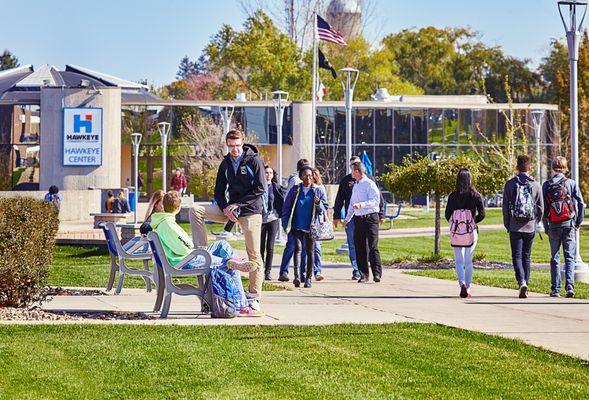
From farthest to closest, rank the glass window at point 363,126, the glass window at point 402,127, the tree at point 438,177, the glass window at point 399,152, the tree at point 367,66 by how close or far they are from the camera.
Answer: the tree at point 367,66 → the glass window at point 399,152 → the glass window at point 402,127 → the glass window at point 363,126 → the tree at point 438,177

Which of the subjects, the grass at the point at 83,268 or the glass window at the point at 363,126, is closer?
the grass at the point at 83,268

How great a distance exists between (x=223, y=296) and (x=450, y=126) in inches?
2207

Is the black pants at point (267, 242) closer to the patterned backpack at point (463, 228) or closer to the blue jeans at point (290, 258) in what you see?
the blue jeans at point (290, 258)

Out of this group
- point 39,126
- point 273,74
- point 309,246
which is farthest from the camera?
point 273,74

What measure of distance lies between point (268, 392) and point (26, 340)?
9.37ft

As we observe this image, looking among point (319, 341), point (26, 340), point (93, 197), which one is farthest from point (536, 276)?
point (93, 197)

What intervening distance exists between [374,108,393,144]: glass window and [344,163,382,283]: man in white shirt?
48.7 meters

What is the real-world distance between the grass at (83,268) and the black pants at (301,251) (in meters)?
0.55

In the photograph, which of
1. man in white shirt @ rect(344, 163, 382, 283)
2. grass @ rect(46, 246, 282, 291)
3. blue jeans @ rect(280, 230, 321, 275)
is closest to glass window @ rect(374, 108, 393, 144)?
grass @ rect(46, 246, 282, 291)

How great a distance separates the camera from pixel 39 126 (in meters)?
53.0

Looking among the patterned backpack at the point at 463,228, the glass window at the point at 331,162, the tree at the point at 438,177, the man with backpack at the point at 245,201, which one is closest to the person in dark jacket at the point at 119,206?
the tree at the point at 438,177

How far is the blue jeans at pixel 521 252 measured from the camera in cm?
1504

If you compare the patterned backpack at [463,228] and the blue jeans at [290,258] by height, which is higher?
the patterned backpack at [463,228]

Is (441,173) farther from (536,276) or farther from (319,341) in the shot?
(319,341)
